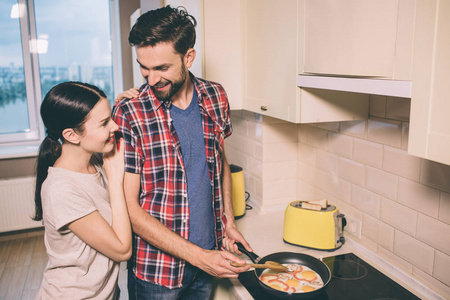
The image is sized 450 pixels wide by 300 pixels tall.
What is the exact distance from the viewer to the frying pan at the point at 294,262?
129 cm

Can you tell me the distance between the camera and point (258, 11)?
5.74 ft

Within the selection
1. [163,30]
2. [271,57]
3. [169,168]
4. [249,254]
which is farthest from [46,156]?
[271,57]

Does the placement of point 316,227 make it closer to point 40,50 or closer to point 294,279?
point 294,279

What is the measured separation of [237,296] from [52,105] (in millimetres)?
902

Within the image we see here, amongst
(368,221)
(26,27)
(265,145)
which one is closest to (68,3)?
(26,27)

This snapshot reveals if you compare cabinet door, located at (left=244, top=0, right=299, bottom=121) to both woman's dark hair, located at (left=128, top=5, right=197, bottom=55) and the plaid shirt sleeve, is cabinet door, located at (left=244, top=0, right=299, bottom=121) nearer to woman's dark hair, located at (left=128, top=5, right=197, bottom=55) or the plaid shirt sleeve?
woman's dark hair, located at (left=128, top=5, right=197, bottom=55)

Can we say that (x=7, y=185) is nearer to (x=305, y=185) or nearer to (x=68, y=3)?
(x=68, y=3)

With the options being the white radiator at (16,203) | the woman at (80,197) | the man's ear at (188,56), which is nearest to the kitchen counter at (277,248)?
the woman at (80,197)

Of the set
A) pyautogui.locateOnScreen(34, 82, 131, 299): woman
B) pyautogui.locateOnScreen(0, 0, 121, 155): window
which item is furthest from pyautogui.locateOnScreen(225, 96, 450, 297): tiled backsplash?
pyautogui.locateOnScreen(0, 0, 121, 155): window

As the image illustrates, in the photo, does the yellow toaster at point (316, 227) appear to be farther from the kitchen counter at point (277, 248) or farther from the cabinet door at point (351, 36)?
the cabinet door at point (351, 36)

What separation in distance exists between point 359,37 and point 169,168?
2.41 ft

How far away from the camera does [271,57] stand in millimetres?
1670

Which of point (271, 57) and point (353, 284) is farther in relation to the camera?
point (271, 57)

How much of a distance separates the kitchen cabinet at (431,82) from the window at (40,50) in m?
4.24
